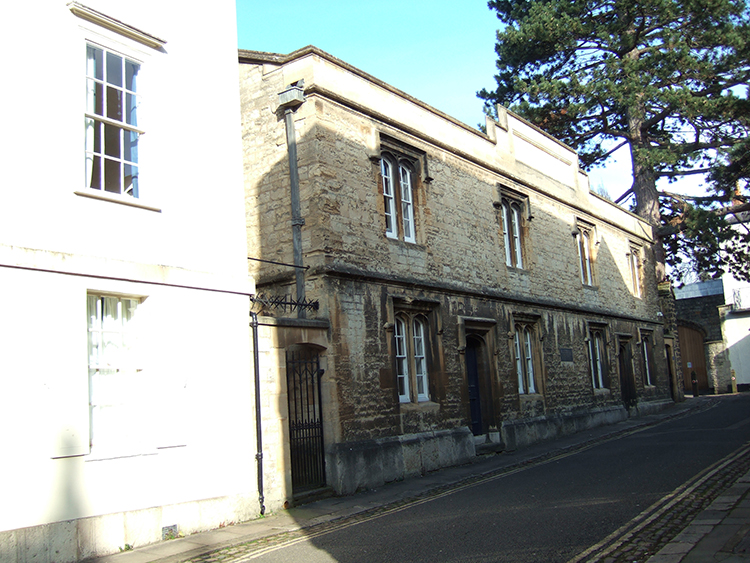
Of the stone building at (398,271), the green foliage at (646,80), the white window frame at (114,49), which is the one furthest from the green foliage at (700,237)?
the white window frame at (114,49)

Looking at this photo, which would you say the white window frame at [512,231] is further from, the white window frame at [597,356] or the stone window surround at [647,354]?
the stone window surround at [647,354]

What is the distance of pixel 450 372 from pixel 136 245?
7.96 metres

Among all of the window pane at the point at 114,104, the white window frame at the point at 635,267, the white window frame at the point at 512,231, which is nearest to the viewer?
the window pane at the point at 114,104

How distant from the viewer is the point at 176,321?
8.81 meters

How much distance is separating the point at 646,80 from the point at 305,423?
69.7ft

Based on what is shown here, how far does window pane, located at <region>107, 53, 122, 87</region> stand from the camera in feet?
28.5

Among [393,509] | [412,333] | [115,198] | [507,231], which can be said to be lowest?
[393,509]

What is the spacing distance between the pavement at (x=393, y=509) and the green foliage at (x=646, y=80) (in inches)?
718

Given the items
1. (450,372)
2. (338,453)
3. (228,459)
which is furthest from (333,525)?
(450,372)

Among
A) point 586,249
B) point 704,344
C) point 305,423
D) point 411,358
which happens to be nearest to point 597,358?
point 586,249

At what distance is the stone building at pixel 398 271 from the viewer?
11.8 metres

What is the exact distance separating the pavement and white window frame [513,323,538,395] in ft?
15.6

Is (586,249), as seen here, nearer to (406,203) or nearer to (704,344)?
(406,203)

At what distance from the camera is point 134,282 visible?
838 cm
